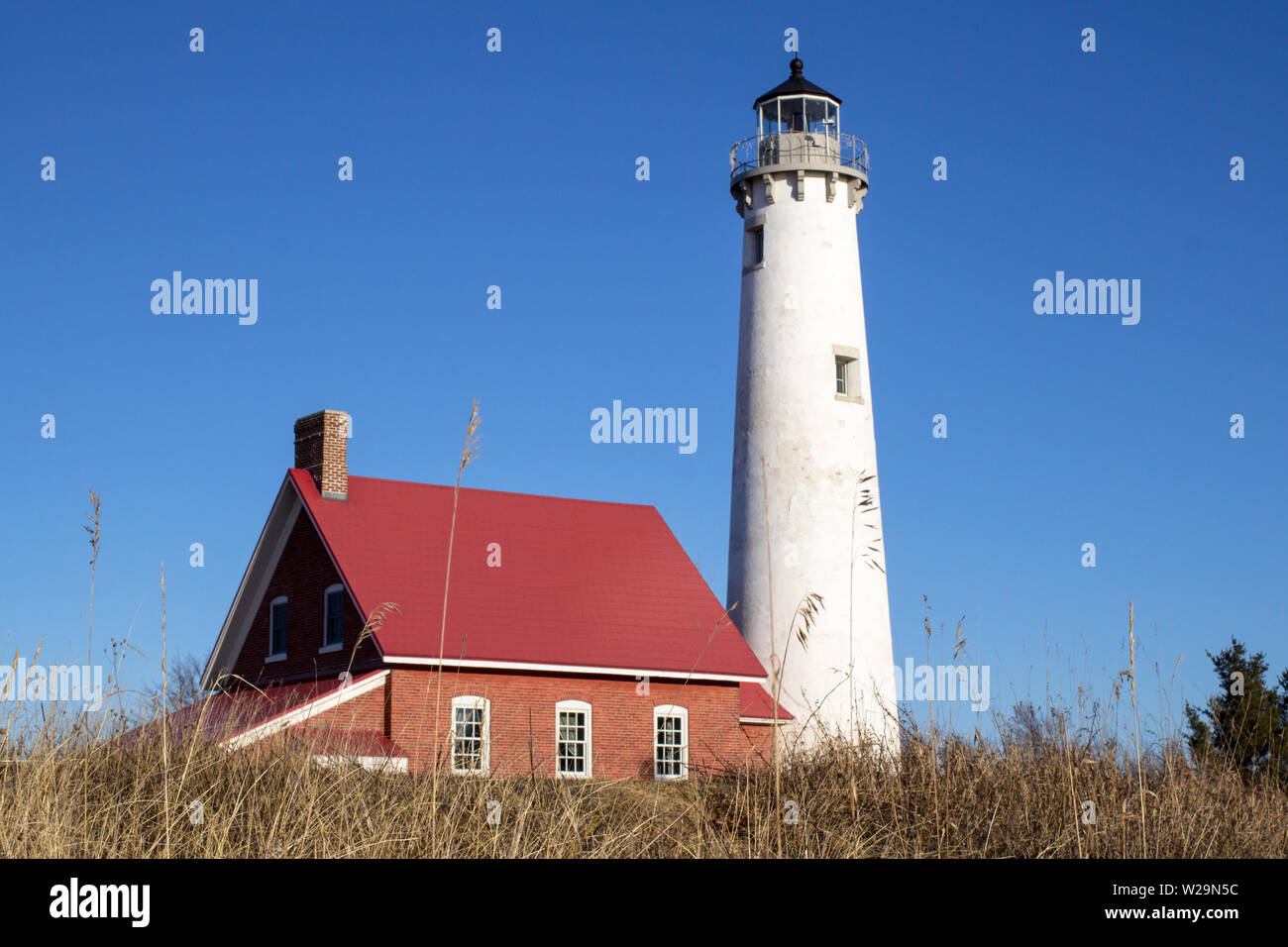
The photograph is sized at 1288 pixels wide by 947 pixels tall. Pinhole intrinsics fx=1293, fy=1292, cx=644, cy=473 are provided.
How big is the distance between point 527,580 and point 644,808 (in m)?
19.3

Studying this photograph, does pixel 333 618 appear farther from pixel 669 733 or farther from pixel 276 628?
pixel 669 733

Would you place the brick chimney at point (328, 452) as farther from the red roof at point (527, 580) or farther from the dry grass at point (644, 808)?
the dry grass at point (644, 808)

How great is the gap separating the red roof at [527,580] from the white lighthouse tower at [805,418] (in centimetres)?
149

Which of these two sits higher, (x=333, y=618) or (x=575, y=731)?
(x=333, y=618)

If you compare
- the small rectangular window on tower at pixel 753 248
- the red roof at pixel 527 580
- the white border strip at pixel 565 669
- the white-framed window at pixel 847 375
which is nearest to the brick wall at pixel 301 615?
the red roof at pixel 527 580

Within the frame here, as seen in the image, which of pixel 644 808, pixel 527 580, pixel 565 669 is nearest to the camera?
pixel 644 808

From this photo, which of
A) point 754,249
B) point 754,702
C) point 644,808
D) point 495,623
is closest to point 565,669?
point 495,623

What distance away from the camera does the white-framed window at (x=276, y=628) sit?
27.8 metres

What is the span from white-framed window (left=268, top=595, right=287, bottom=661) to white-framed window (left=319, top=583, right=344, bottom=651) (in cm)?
194

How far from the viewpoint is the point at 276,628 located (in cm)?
2814

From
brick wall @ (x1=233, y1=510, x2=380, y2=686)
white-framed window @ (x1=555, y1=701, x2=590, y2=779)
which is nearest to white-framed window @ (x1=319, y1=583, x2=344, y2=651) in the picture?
brick wall @ (x1=233, y1=510, x2=380, y2=686)

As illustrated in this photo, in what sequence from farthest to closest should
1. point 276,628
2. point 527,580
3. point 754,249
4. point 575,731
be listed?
point 754,249 → point 276,628 → point 527,580 → point 575,731
